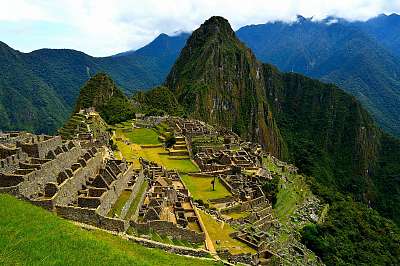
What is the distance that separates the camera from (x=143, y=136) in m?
83.6

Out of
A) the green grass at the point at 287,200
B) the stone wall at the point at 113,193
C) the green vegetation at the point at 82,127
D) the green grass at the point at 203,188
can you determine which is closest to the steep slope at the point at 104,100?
the green vegetation at the point at 82,127

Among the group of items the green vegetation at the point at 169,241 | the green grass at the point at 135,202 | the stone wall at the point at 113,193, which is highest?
the stone wall at the point at 113,193

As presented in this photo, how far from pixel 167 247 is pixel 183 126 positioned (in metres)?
69.7

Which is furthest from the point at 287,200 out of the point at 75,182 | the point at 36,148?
the point at 36,148

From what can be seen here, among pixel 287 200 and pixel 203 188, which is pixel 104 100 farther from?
pixel 203 188

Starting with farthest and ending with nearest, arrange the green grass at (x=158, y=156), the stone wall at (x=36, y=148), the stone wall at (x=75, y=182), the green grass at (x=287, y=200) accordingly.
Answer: the green grass at (x=158, y=156)
the green grass at (x=287, y=200)
the stone wall at (x=36, y=148)
the stone wall at (x=75, y=182)

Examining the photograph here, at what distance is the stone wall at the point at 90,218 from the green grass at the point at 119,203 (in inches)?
78.0

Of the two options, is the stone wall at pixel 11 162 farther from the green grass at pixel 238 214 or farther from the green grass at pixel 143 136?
the green grass at pixel 143 136

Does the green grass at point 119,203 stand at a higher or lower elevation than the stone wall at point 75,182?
lower

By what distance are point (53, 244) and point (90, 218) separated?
574 cm

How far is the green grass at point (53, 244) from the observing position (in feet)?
60.5

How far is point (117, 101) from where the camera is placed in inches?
4993

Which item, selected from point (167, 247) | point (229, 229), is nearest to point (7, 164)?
point (167, 247)

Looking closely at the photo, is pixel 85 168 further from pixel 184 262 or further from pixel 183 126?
pixel 183 126
